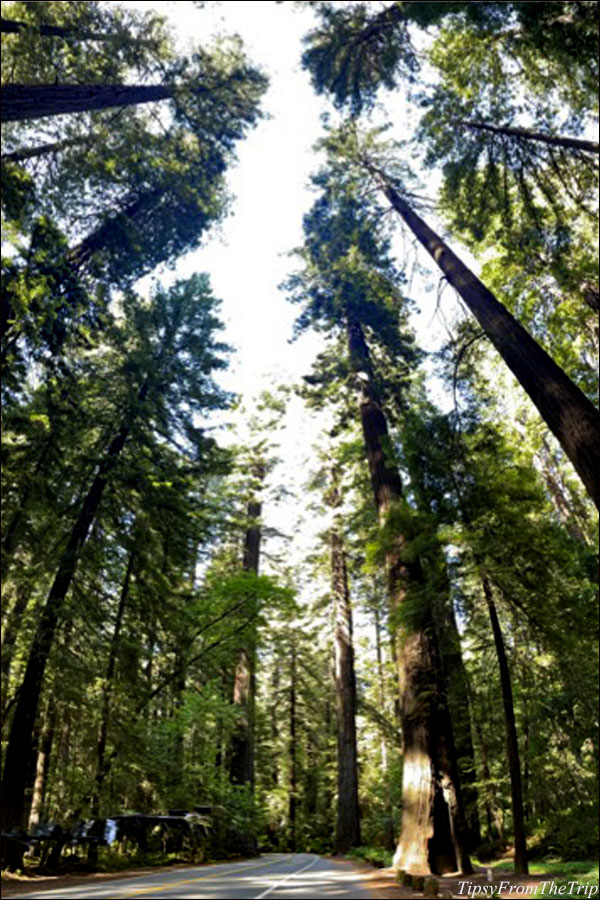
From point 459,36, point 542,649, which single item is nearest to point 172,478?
point 542,649

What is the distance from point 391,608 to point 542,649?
8.25 ft

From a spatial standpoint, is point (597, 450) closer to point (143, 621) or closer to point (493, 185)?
point (493, 185)

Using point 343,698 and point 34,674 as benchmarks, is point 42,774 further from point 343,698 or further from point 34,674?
point 343,698

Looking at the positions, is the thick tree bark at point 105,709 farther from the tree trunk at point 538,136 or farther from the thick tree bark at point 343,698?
the tree trunk at point 538,136

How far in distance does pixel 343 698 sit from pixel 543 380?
1394 cm

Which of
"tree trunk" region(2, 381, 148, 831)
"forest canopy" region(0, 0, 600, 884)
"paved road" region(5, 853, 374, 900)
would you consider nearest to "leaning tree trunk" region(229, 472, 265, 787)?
"forest canopy" region(0, 0, 600, 884)

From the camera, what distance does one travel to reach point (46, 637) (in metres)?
9.97

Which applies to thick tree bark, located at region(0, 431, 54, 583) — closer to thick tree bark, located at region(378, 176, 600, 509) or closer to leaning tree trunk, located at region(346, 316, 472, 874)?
leaning tree trunk, located at region(346, 316, 472, 874)

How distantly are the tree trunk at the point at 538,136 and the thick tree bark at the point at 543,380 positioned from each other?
2.29 m

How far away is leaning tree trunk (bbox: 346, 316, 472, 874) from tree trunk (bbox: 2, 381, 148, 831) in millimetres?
6439

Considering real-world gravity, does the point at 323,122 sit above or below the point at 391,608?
above

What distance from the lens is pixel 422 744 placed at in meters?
7.88

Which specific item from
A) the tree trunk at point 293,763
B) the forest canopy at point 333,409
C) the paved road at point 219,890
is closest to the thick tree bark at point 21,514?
the forest canopy at point 333,409

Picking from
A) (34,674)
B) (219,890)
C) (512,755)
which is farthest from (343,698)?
(219,890)
